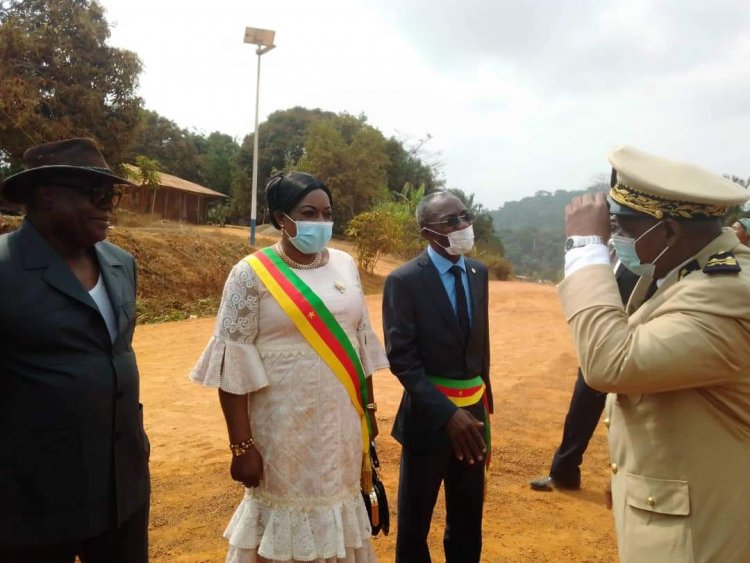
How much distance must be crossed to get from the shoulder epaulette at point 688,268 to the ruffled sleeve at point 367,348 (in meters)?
1.34

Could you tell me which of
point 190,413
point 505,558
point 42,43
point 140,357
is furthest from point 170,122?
point 505,558

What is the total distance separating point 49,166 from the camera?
196 centimetres

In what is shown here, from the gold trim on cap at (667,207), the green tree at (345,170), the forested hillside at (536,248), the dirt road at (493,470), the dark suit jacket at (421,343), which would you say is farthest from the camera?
the forested hillside at (536,248)

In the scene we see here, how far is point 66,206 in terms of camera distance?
2018 millimetres

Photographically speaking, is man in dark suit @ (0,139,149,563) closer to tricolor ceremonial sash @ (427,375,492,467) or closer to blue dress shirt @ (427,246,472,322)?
tricolor ceremonial sash @ (427,375,492,467)

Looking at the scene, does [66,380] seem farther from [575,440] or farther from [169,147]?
[169,147]

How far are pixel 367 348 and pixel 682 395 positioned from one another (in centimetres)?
142

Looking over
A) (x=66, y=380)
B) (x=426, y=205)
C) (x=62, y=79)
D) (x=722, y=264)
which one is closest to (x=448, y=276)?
(x=426, y=205)

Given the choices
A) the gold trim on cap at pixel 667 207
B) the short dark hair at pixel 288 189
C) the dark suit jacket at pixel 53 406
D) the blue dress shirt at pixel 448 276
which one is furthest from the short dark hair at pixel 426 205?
the dark suit jacket at pixel 53 406

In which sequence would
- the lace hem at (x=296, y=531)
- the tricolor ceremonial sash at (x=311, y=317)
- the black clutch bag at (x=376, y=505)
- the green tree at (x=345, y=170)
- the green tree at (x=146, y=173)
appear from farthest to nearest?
the green tree at (x=345, y=170)
the green tree at (x=146, y=173)
the black clutch bag at (x=376, y=505)
the tricolor ceremonial sash at (x=311, y=317)
the lace hem at (x=296, y=531)

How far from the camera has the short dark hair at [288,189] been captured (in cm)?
252

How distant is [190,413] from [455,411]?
410 cm

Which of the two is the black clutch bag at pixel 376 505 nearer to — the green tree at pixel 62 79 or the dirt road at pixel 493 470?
the dirt road at pixel 493 470

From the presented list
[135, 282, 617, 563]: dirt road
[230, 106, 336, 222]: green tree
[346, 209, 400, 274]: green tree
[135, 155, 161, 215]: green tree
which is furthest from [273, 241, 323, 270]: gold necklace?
[230, 106, 336, 222]: green tree
